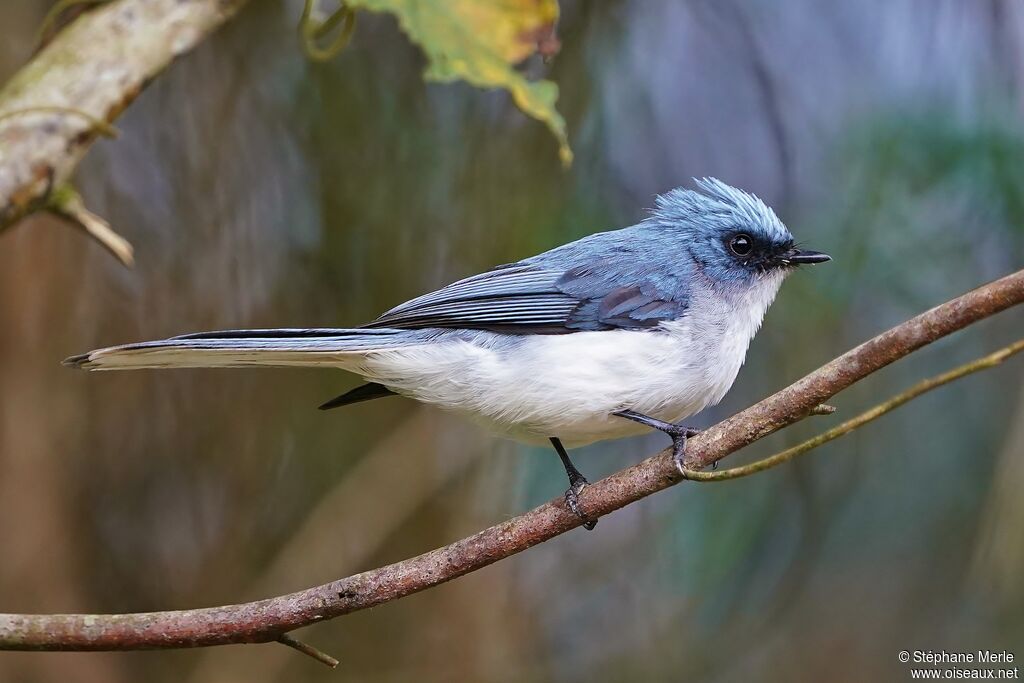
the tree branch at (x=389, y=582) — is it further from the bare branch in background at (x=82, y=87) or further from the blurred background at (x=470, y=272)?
the blurred background at (x=470, y=272)

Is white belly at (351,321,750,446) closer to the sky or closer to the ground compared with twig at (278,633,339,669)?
closer to the sky

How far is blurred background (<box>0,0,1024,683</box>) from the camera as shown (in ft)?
13.3

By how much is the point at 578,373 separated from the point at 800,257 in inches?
28.9

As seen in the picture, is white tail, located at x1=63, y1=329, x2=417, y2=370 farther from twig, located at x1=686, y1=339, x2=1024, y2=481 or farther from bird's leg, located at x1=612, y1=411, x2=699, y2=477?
twig, located at x1=686, y1=339, x2=1024, y2=481

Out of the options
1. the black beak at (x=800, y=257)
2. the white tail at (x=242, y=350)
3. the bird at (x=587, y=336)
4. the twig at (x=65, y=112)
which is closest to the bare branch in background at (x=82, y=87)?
the twig at (x=65, y=112)

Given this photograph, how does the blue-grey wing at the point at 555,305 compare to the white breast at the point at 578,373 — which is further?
the blue-grey wing at the point at 555,305

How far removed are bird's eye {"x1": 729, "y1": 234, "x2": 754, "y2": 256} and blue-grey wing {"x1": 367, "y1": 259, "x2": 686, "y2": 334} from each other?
0.93ft

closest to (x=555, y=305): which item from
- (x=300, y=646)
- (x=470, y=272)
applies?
(x=300, y=646)

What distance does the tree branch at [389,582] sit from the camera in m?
1.92

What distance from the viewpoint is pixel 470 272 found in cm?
427

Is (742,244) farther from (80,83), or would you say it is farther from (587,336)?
(80,83)

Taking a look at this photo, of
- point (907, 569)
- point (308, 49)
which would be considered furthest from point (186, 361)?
point (907, 569)

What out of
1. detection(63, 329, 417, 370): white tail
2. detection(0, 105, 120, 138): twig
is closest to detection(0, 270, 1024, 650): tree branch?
detection(63, 329, 417, 370): white tail

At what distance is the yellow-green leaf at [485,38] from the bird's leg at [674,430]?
65cm
